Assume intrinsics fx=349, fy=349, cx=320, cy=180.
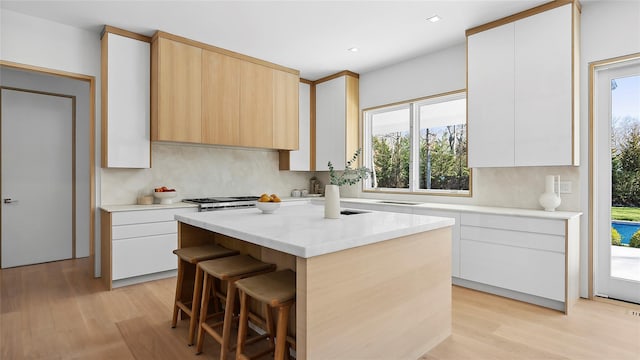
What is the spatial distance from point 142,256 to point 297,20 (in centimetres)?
287

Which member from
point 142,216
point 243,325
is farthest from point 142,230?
point 243,325

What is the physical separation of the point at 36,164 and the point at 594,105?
6.14m

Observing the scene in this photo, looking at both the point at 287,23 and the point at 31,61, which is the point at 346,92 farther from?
the point at 31,61

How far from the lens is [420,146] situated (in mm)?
4609

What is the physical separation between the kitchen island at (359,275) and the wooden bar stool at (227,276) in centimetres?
13

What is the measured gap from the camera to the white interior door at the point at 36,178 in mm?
4180

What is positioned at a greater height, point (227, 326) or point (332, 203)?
point (332, 203)

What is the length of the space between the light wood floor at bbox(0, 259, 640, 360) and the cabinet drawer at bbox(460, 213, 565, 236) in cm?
65

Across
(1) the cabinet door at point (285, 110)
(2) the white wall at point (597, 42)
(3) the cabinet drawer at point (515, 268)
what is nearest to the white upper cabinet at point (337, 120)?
(1) the cabinet door at point (285, 110)

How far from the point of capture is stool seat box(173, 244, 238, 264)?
2395 millimetres

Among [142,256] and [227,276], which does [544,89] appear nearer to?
[227,276]

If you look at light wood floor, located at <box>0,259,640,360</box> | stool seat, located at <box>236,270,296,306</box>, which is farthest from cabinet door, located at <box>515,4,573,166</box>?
stool seat, located at <box>236,270,296,306</box>

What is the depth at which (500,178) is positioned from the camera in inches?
146

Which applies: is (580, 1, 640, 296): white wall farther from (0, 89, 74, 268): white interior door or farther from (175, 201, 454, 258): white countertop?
(0, 89, 74, 268): white interior door
